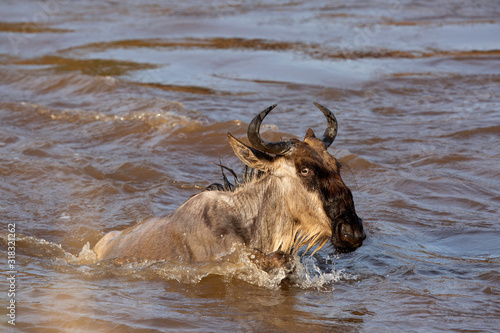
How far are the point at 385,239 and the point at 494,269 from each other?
1484 mm

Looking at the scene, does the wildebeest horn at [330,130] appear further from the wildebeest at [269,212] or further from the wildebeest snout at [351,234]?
the wildebeest snout at [351,234]

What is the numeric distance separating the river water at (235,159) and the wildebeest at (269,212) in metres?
0.25

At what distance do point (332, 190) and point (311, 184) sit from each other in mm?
223

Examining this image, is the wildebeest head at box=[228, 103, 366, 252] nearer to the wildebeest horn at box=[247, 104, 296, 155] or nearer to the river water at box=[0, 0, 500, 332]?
the wildebeest horn at box=[247, 104, 296, 155]

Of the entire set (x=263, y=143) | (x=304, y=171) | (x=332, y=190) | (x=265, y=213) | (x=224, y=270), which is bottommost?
(x=224, y=270)

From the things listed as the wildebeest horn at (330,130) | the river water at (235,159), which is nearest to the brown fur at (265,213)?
the wildebeest horn at (330,130)

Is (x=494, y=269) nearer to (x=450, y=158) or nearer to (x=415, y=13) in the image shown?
(x=450, y=158)

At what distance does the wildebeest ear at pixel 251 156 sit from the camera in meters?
6.11

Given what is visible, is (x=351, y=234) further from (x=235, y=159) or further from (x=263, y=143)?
(x=235, y=159)

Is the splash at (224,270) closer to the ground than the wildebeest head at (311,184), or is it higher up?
closer to the ground

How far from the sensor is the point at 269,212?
6484mm

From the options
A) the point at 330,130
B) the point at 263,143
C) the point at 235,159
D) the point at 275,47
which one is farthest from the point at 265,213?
the point at 275,47

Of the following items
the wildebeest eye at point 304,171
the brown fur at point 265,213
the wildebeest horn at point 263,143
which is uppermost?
the wildebeest horn at point 263,143

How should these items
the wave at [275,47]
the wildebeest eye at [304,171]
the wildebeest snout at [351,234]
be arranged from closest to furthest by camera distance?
the wildebeest snout at [351,234] < the wildebeest eye at [304,171] < the wave at [275,47]
